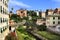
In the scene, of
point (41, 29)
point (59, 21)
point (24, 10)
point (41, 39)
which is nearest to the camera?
point (41, 39)

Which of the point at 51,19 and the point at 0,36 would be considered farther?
the point at 51,19

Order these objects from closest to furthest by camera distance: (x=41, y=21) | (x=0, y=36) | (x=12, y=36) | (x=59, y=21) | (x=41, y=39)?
(x=0, y=36) < (x=12, y=36) < (x=41, y=39) < (x=59, y=21) < (x=41, y=21)

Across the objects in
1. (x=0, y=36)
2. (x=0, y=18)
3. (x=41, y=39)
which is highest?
(x=0, y=18)

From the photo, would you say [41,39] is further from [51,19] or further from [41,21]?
[41,21]

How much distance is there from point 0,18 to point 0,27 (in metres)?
0.84

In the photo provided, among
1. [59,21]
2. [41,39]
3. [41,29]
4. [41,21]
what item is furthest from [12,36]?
[41,21]

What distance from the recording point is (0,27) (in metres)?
18.2

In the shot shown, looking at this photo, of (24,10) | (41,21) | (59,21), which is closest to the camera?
(59,21)

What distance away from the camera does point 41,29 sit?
41.0 metres

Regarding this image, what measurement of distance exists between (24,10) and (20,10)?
2.79 meters

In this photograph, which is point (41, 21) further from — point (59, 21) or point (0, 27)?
point (0, 27)

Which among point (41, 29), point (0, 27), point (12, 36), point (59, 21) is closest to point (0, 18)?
point (0, 27)

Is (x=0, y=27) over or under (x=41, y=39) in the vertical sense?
over

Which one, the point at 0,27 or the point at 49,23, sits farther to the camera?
the point at 49,23
